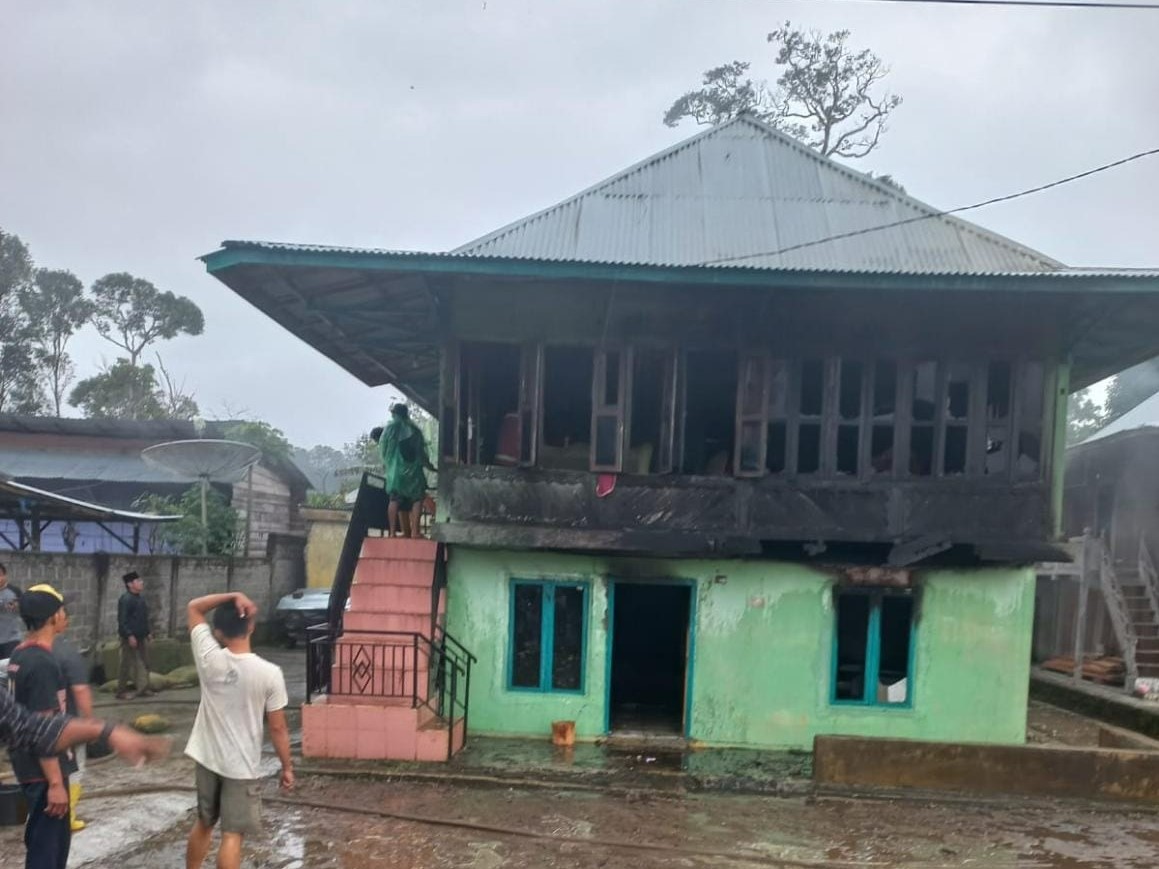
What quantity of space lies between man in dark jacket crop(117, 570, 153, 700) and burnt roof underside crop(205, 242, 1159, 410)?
4.31m

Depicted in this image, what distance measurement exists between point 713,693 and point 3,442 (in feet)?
65.7

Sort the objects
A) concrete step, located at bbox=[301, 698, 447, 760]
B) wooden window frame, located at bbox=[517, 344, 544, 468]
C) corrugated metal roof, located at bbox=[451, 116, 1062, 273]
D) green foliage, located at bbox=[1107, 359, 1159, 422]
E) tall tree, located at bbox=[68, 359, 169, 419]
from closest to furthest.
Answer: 1. concrete step, located at bbox=[301, 698, 447, 760]
2. wooden window frame, located at bbox=[517, 344, 544, 468]
3. corrugated metal roof, located at bbox=[451, 116, 1062, 273]
4. green foliage, located at bbox=[1107, 359, 1159, 422]
5. tall tree, located at bbox=[68, 359, 169, 419]

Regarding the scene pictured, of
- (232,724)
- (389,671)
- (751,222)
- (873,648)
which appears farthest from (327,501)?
(232,724)

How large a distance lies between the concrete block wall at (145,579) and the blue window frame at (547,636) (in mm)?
6977

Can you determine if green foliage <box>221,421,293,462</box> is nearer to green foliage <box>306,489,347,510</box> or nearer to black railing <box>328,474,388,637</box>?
green foliage <box>306,489,347,510</box>

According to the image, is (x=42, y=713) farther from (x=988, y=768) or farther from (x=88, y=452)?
(x=88, y=452)

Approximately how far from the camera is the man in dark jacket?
40.3 ft

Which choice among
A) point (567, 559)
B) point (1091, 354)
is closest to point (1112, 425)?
point (1091, 354)

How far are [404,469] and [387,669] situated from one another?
276 centimetres

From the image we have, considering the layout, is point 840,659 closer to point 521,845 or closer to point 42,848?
point 521,845

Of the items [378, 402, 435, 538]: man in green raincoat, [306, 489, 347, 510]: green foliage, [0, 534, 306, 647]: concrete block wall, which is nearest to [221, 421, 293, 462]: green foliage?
[306, 489, 347, 510]: green foliage

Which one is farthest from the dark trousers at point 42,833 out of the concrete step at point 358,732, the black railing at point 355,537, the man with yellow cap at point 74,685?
the black railing at point 355,537

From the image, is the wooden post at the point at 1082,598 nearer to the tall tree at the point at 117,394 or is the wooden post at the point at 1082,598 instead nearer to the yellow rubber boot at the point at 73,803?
the yellow rubber boot at the point at 73,803

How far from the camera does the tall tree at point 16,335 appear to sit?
34.3m
